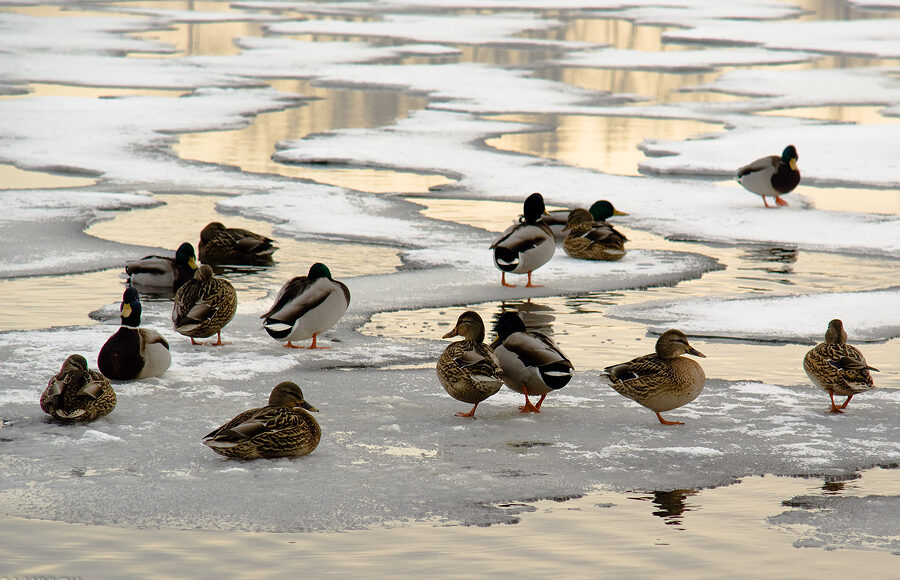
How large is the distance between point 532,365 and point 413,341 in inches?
81.6

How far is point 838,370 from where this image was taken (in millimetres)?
7469

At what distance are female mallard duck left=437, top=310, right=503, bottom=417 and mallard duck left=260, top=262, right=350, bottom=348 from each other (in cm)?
164

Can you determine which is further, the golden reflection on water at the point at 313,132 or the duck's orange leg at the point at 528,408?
the golden reflection on water at the point at 313,132

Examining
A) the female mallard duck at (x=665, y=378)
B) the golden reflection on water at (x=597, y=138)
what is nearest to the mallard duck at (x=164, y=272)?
the female mallard duck at (x=665, y=378)

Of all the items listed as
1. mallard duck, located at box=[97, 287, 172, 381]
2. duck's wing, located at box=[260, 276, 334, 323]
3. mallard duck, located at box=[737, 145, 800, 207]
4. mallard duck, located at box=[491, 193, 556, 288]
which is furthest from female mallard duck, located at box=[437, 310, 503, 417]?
mallard duck, located at box=[737, 145, 800, 207]

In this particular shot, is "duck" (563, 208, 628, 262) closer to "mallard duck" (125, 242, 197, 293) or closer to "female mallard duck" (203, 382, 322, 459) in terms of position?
"mallard duck" (125, 242, 197, 293)

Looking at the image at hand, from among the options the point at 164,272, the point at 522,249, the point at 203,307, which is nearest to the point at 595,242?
the point at 522,249

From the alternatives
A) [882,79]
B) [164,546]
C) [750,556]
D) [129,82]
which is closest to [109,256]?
[164,546]

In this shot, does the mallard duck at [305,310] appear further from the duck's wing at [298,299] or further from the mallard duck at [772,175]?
the mallard duck at [772,175]

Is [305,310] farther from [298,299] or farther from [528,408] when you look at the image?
[528,408]

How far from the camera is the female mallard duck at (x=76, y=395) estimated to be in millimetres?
6930

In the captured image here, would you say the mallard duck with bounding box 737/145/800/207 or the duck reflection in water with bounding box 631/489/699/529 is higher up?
the mallard duck with bounding box 737/145/800/207

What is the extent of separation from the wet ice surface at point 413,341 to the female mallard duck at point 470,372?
0.18 m

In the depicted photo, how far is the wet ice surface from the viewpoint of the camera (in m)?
6.17
